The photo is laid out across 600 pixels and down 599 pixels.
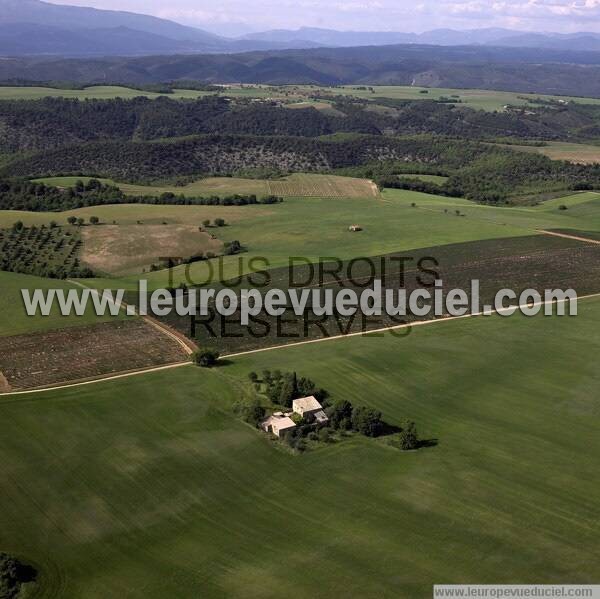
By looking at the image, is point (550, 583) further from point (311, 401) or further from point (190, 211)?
point (190, 211)

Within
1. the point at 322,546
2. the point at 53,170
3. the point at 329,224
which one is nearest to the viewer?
the point at 322,546

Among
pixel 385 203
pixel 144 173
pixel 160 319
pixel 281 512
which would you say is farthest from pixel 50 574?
pixel 144 173

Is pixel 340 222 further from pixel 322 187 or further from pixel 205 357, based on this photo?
pixel 205 357

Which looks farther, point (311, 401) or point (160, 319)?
point (160, 319)

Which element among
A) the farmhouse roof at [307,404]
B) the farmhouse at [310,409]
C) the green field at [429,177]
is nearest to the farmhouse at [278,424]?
the farmhouse at [310,409]

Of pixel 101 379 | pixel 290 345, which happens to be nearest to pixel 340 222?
pixel 290 345

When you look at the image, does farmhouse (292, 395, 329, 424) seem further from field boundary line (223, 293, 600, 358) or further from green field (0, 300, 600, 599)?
field boundary line (223, 293, 600, 358)

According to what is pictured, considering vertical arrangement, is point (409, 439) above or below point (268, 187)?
below

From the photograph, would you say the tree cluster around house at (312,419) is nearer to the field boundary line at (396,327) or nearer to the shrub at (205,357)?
the shrub at (205,357)

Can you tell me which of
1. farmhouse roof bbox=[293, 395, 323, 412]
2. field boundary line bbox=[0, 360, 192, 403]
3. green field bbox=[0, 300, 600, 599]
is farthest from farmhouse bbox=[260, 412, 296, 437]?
field boundary line bbox=[0, 360, 192, 403]
